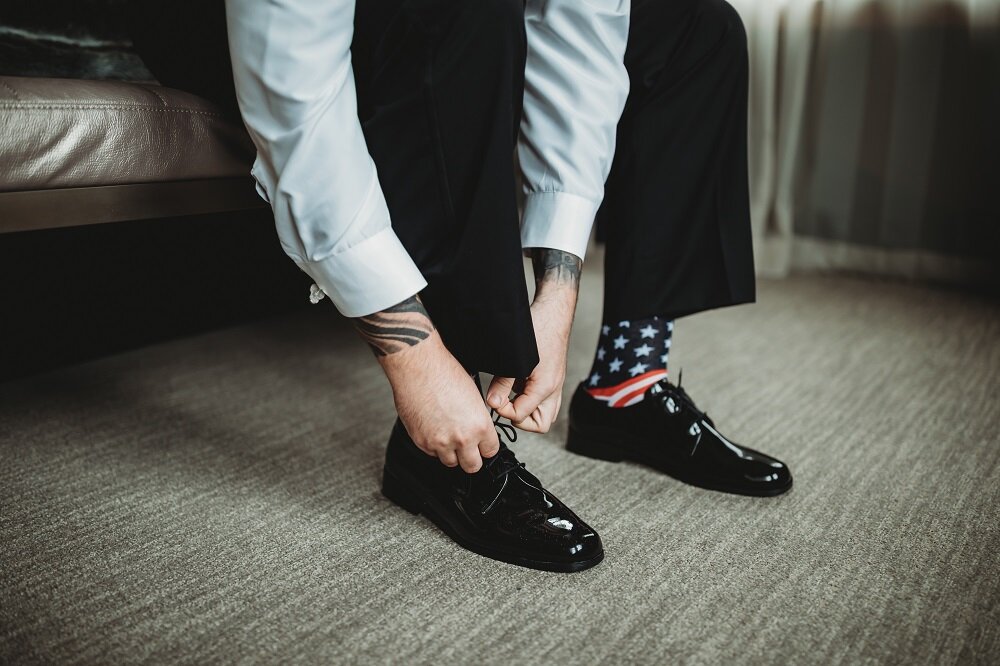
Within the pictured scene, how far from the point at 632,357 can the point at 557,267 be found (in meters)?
0.14

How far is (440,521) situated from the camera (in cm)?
67

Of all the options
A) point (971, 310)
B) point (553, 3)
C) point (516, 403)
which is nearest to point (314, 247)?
point (516, 403)

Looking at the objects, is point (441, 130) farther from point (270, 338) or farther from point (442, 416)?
point (270, 338)

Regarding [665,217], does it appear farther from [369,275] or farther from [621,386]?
[369,275]

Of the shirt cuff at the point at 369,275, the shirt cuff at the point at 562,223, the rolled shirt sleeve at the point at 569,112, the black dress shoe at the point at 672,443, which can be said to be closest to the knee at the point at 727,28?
the rolled shirt sleeve at the point at 569,112

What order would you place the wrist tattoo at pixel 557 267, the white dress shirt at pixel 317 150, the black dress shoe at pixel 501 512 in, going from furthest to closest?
1. the wrist tattoo at pixel 557 267
2. the black dress shoe at pixel 501 512
3. the white dress shirt at pixel 317 150

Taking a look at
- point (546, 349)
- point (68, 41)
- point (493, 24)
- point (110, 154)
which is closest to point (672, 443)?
point (546, 349)

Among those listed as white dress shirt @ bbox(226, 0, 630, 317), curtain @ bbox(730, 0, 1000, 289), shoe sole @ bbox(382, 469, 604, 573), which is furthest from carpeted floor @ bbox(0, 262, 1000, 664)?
curtain @ bbox(730, 0, 1000, 289)

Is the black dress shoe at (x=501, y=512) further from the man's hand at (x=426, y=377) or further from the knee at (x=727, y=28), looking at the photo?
the knee at (x=727, y=28)

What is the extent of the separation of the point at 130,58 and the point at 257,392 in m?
0.43

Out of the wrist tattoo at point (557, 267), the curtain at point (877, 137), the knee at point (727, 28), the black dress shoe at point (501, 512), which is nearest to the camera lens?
the black dress shoe at point (501, 512)

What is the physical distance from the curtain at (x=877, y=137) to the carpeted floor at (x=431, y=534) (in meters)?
0.62

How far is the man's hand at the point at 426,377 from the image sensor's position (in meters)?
0.59

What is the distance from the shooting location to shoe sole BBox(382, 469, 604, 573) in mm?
614
